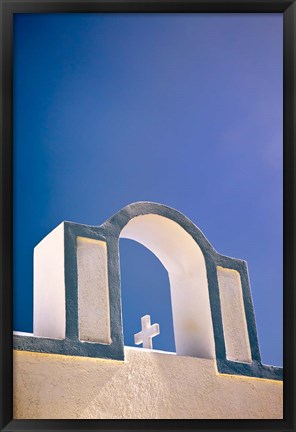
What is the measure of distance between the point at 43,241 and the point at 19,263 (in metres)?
0.95

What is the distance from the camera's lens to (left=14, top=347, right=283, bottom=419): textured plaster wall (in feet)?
15.2

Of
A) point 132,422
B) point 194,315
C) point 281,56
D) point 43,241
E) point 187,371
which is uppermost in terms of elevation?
point 281,56

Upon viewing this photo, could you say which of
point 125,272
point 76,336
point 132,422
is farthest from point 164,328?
point 132,422

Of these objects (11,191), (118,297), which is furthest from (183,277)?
(11,191)

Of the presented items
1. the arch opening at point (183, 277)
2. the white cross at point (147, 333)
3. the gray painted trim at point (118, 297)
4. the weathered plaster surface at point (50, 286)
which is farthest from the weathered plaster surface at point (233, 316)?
the weathered plaster surface at point (50, 286)

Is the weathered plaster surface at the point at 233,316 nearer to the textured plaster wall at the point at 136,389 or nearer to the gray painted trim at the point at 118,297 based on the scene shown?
the gray painted trim at the point at 118,297

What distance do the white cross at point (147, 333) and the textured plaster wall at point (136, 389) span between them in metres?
0.64

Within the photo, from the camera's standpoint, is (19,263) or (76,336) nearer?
(19,263)

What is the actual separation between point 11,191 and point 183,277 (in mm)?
1816

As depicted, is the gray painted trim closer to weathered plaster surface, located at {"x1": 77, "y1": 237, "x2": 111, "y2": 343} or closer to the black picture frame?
weathered plaster surface, located at {"x1": 77, "y1": 237, "x2": 111, "y2": 343}

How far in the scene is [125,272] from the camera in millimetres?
7984

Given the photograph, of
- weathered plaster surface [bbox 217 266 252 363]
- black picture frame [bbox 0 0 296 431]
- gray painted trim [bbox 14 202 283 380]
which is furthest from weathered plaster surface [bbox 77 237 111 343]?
weathered plaster surface [bbox 217 266 252 363]

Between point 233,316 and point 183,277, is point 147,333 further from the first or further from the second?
point 233,316

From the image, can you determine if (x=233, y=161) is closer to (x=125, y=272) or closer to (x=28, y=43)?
(x=125, y=272)
